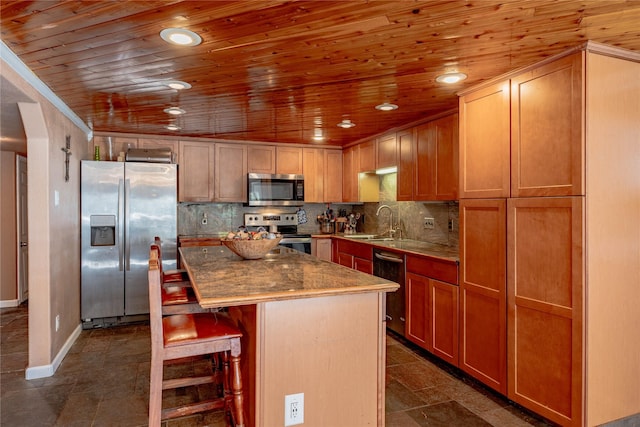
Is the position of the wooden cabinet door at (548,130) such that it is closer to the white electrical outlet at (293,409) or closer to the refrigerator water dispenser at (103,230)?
the white electrical outlet at (293,409)

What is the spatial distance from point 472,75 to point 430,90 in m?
0.38

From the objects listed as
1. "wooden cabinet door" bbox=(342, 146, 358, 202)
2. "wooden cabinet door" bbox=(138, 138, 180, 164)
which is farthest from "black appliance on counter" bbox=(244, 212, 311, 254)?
"wooden cabinet door" bbox=(138, 138, 180, 164)

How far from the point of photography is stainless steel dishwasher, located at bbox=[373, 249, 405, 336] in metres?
Answer: 3.50

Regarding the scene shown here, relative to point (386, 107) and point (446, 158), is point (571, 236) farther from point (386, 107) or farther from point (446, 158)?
point (386, 107)

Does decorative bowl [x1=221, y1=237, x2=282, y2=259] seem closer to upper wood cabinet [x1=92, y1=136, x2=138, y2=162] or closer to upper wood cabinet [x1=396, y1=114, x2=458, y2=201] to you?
upper wood cabinet [x1=396, y1=114, x2=458, y2=201]

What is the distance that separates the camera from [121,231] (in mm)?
4027

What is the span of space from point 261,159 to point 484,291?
339 cm

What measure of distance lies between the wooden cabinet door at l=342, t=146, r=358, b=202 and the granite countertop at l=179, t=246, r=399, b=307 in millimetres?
2553

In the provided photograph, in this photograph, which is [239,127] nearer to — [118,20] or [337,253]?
[337,253]

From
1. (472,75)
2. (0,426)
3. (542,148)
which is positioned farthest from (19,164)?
(542,148)

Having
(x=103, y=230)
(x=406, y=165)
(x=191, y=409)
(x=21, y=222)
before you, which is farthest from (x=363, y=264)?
(x=21, y=222)

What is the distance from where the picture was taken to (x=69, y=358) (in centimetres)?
316

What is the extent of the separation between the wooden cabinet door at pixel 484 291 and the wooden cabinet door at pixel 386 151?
1476mm

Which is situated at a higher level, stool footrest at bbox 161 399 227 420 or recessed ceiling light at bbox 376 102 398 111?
recessed ceiling light at bbox 376 102 398 111
